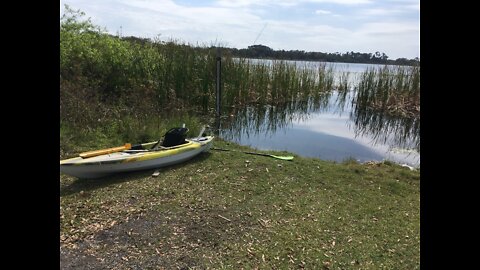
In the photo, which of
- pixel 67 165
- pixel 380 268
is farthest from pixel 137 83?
pixel 380 268

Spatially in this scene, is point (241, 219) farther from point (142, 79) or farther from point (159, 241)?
point (142, 79)

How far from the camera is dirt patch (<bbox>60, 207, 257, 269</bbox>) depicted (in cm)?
326

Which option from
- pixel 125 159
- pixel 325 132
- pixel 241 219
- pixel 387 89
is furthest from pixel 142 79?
pixel 387 89

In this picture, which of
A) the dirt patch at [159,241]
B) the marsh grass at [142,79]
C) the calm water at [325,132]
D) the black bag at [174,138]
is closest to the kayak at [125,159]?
the black bag at [174,138]

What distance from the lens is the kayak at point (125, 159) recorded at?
203 inches

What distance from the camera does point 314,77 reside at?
62.8ft

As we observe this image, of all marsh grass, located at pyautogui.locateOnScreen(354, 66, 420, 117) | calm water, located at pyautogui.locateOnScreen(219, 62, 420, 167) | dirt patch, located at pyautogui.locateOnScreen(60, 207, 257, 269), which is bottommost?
dirt patch, located at pyautogui.locateOnScreen(60, 207, 257, 269)

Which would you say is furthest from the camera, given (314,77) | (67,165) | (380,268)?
(314,77)

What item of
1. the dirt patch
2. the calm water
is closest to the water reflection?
the calm water

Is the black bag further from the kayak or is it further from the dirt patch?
the dirt patch

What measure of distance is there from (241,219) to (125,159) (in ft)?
6.84

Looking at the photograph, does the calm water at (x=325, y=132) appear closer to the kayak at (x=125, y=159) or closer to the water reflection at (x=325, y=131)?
the water reflection at (x=325, y=131)
